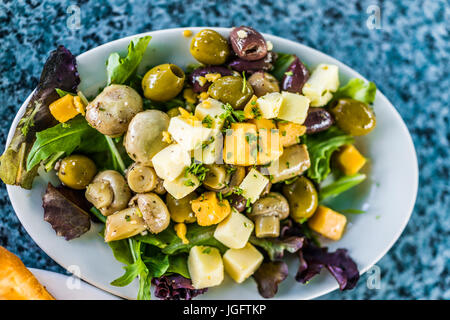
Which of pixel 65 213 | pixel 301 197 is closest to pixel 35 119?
pixel 65 213

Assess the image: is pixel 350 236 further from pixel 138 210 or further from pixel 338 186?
pixel 138 210

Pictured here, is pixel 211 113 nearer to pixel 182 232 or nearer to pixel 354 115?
Result: pixel 182 232

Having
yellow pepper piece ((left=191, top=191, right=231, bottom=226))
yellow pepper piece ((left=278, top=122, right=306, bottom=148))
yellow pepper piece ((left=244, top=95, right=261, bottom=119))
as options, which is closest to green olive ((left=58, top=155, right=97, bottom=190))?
yellow pepper piece ((left=191, top=191, right=231, bottom=226))

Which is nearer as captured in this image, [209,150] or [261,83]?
[209,150]

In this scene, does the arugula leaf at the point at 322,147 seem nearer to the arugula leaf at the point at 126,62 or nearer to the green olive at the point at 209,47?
the green olive at the point at 209,47

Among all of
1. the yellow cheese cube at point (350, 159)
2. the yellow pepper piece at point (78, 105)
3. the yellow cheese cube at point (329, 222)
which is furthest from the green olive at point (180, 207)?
the yellow cheese cube at point (350, 159)

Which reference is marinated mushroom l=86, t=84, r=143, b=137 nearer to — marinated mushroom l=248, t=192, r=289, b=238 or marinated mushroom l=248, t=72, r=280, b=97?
marinated mushroom l=248, t=72, r=280, b=97

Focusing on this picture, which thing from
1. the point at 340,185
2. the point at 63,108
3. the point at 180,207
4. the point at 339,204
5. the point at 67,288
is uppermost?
the point at 63,108
